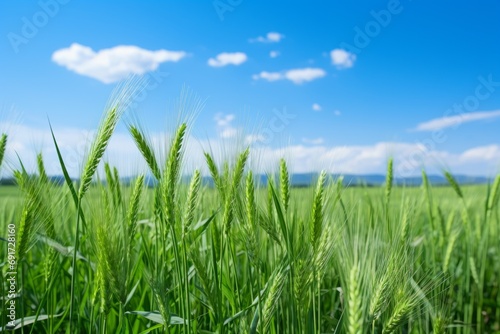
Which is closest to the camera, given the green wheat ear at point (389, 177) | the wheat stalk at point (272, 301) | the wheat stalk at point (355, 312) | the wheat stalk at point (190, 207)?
the wheat stalk at point (355, 312)

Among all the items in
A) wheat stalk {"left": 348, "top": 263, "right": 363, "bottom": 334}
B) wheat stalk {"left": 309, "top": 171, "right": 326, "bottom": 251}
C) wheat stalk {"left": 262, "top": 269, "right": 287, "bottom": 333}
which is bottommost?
wheat stalk {"left": 262, "top": 269, "right": 287, "bottom": 333}

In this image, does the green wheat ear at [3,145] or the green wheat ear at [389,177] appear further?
the green wheat ear at [389,177]

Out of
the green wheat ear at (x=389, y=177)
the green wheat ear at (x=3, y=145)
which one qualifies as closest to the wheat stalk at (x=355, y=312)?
the green wheat ear at (x=3, y=145)

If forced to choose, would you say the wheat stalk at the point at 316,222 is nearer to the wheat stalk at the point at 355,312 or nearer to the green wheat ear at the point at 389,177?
the wheat stalk at the point at 355,312

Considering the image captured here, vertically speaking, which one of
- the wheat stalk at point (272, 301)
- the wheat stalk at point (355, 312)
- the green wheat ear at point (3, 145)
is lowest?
the wheat stalk at point (272, 301)

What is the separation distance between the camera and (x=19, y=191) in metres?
1.61

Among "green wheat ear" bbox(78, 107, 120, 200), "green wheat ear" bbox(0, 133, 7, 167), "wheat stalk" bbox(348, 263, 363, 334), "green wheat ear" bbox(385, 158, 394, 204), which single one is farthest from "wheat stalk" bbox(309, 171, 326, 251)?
"green wheat ear" bbox(385, 158, 394, 204)

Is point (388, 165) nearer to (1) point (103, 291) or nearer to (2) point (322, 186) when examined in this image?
(2) point (322, 186)

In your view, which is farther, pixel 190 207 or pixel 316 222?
pixel 190 207

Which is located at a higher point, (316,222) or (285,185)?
(285,185)

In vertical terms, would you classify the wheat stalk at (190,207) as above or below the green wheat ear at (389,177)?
below

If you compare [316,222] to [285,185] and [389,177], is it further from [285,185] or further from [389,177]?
[389,177]

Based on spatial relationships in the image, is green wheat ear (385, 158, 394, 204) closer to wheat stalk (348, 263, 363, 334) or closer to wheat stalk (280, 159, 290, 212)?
wheat stalk (280, 159, 290, 212)

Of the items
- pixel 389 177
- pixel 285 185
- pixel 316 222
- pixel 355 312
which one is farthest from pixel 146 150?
pixel 389 177
